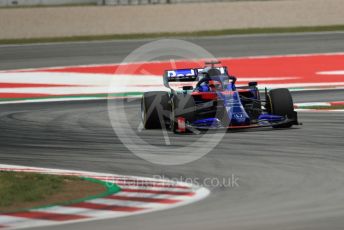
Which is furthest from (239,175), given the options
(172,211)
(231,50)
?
(231,50)

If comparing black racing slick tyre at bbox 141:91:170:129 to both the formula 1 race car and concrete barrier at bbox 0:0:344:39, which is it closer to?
the formula 1 race car

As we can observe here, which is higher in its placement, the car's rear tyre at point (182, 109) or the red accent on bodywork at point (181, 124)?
the car's rear tyre at point (182, 109)

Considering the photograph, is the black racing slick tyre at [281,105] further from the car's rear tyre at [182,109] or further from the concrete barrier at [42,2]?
the concrete barrier at [42,2]

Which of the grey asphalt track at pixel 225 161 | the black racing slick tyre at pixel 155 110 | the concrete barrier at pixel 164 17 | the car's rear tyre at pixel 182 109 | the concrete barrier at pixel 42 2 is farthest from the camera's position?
the concrete barrier at pixel 42 2

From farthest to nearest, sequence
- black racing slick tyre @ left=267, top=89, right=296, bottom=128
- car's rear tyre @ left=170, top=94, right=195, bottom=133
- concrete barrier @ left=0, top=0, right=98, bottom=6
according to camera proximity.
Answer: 1. concrete barrier @ left=0, top=0, right=98, bottom=6
2. black racing slick tyre @ left=267, top=89, right=296, bottom=128
3. car's rear tyre @ left=170, top=94, right=195, bottom=133

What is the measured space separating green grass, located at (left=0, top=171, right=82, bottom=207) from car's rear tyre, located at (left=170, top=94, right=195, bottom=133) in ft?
13.7

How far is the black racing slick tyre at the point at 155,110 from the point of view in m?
16.4

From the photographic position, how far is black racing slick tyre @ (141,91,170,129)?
1639 cm

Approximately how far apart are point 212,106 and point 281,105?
114 cm

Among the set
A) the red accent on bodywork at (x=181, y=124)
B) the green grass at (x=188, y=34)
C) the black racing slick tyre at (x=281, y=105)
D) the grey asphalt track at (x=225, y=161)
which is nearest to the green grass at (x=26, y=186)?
the grey asphalt track at (x=225, y=161)

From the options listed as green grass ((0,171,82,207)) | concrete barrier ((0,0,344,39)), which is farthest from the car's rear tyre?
concrete barrier ((0,0,344,39))

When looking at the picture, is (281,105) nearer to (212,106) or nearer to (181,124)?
(212,106)

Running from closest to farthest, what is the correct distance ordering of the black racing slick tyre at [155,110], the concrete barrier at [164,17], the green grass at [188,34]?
the black racing slick tyre at [155,110] < the green grass at [188,34] < the concrete barrier at [164,17]

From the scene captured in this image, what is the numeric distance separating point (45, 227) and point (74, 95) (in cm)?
1408
